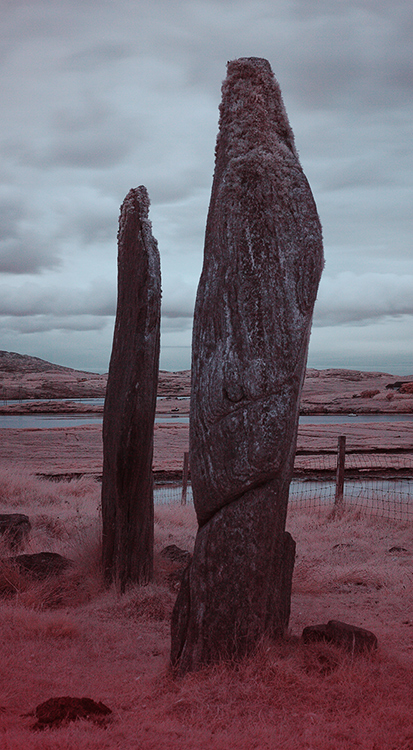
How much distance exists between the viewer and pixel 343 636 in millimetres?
4684

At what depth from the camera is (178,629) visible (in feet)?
15.2

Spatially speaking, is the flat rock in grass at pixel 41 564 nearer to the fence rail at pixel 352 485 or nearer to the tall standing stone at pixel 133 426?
the tall standing stone at pixel 133 426

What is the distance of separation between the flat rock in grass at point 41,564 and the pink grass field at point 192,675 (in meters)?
0.15

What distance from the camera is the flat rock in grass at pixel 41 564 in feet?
23.3

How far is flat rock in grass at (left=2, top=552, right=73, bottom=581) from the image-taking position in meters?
7.10

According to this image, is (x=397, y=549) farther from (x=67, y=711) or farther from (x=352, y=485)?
(x=352, y=485)

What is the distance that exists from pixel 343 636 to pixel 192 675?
1194 millimetres

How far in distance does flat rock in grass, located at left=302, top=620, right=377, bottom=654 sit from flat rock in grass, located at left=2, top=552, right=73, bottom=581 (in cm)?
347

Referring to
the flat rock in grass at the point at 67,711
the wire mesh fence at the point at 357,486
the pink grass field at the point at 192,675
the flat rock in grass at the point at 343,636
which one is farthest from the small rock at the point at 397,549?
the flat rock in grass at the point at 67,711

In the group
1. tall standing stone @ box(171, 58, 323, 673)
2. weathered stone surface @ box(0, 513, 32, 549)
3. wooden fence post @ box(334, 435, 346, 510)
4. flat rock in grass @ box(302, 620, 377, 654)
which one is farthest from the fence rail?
tall standing stone @ box(171, 58, 323, 673)

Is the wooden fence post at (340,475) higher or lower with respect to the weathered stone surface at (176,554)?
higher

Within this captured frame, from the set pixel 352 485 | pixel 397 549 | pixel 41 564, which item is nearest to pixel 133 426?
pixel 41 564

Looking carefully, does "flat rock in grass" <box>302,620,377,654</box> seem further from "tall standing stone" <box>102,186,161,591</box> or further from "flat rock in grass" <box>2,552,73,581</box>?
"flat rock in grass" <box>2,552,73,581</box>

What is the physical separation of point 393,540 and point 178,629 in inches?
238
